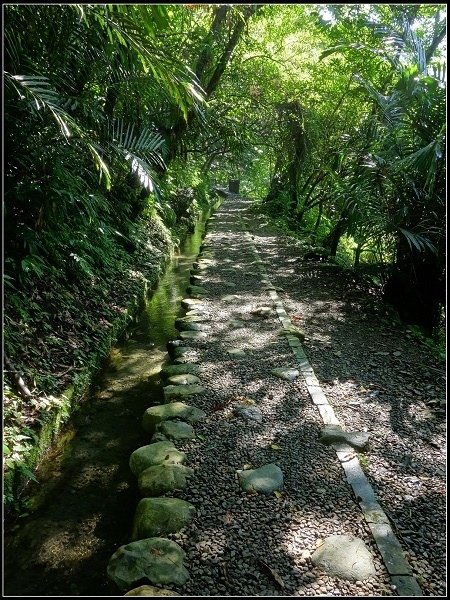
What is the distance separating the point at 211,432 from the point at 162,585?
1118 mm

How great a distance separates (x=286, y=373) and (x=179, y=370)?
34.2 inches

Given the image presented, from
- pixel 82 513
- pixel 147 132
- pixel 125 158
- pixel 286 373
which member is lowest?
pixel 82 513

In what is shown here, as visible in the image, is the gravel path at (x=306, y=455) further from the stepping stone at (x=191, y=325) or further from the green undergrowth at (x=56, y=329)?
the green undergrowth at (x=56, y=329)

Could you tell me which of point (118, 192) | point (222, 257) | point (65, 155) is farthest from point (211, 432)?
point (222, 257)

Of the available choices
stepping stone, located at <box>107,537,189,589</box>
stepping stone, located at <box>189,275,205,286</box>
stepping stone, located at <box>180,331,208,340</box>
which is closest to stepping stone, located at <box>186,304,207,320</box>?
stepping stone, located at <box>180,331,208,340</box>

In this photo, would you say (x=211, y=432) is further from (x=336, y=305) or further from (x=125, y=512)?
(x=336, y=305)

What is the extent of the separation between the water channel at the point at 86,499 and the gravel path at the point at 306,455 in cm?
43

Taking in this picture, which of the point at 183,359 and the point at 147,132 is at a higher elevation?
the point at 147,132

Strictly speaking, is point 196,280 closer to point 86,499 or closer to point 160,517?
point 86,499

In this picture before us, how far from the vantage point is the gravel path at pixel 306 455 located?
1.79 meters

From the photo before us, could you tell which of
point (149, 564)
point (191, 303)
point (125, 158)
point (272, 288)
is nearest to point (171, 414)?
point (149, 564)

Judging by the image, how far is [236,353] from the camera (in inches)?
158

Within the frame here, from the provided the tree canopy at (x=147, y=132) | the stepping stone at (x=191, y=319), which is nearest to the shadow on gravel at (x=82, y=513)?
the tree canopy at (x=147, y=132)

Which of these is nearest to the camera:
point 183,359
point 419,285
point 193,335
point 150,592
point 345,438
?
point 150,592
